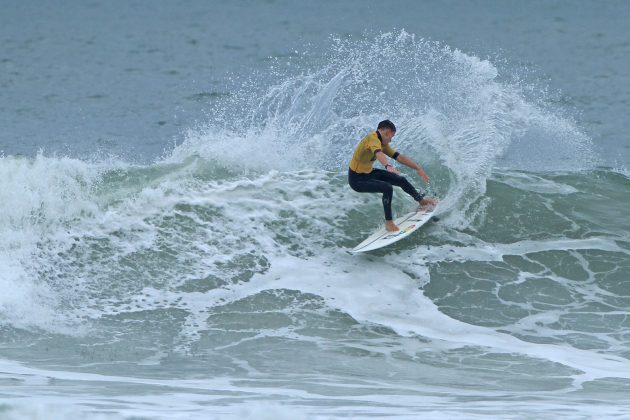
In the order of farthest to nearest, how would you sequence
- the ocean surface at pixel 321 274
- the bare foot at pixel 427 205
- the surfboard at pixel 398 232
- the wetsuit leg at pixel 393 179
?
the bare foot at pixel 427 205 < the surfboard at pixel 398 232 < the wetsuit leg at pixel 393 179 < the ocean surface at pixel 321 274

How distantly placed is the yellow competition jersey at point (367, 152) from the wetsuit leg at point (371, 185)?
0.24 feet

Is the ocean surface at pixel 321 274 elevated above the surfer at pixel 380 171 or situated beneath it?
situated beneath

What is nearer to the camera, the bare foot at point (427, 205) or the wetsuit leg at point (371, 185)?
the wetsuit leg at point (371, 185)

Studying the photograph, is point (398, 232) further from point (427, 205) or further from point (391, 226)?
point (427, 205)

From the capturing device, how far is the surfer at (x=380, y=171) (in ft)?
42.3

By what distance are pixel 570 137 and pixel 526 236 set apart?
4.08 m

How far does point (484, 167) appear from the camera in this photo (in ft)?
50.2

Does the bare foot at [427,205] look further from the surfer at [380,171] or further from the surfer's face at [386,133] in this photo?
the surfer's face at [386,133]

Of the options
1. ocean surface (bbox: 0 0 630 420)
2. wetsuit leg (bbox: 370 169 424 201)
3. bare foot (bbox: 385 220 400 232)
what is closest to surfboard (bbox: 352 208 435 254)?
bare foot (bbox: 385 220 400 232)

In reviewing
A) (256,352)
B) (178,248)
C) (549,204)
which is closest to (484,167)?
(549,204)

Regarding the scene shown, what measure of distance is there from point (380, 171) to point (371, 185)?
0.83 feet

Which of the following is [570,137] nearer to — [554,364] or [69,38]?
[554,364]

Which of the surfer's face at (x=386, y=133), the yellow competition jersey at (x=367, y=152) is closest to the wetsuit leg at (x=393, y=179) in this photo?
the yellow competition jersey at (x=367, y=152)

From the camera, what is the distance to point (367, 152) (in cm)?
1295
